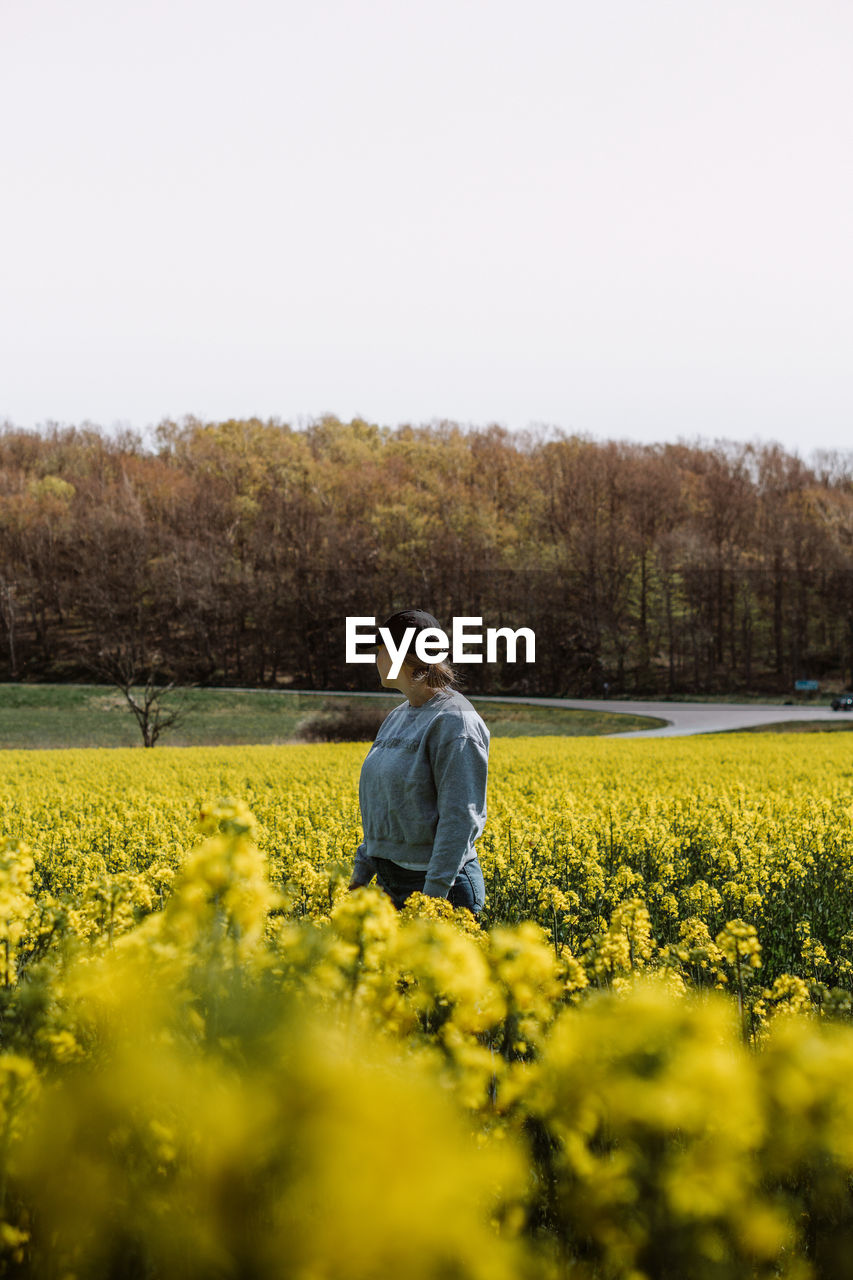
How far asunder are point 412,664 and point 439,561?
51.4m

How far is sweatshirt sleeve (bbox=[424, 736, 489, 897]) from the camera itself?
3475mm

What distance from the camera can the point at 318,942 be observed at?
1.81 metres

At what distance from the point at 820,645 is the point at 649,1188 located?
181 ft

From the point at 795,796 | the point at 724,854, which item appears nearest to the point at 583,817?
the point at 724,854

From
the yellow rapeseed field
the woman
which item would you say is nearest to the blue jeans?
the woman

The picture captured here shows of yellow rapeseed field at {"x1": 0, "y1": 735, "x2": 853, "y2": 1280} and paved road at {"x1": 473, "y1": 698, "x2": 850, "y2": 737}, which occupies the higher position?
yellow rapeseed field at {"x1": 0, "y1": 735, "x2": 853, "y2": 1280}

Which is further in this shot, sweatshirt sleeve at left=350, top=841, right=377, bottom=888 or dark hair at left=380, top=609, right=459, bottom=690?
sweatshirt sleeve at left=350, top=841, right=377, bottom=888

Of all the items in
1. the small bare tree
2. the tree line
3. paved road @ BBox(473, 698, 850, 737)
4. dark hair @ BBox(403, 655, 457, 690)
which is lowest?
paved road @ BBox(473, 698, 850, 737)

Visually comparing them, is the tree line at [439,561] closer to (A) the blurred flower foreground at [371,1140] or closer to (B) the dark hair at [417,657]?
(B) the dark hair at [417,657]

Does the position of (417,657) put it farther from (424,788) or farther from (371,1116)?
(371,1116)

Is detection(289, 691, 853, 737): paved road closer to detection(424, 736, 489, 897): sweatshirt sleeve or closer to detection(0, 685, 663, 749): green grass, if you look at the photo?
detection(0, 685, 663, 749): green grass

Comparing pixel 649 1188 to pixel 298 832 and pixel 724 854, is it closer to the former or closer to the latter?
pixel 724 854

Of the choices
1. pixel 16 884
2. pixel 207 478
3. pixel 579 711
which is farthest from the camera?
pixel 207 478

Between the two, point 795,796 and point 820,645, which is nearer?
point 795,796
